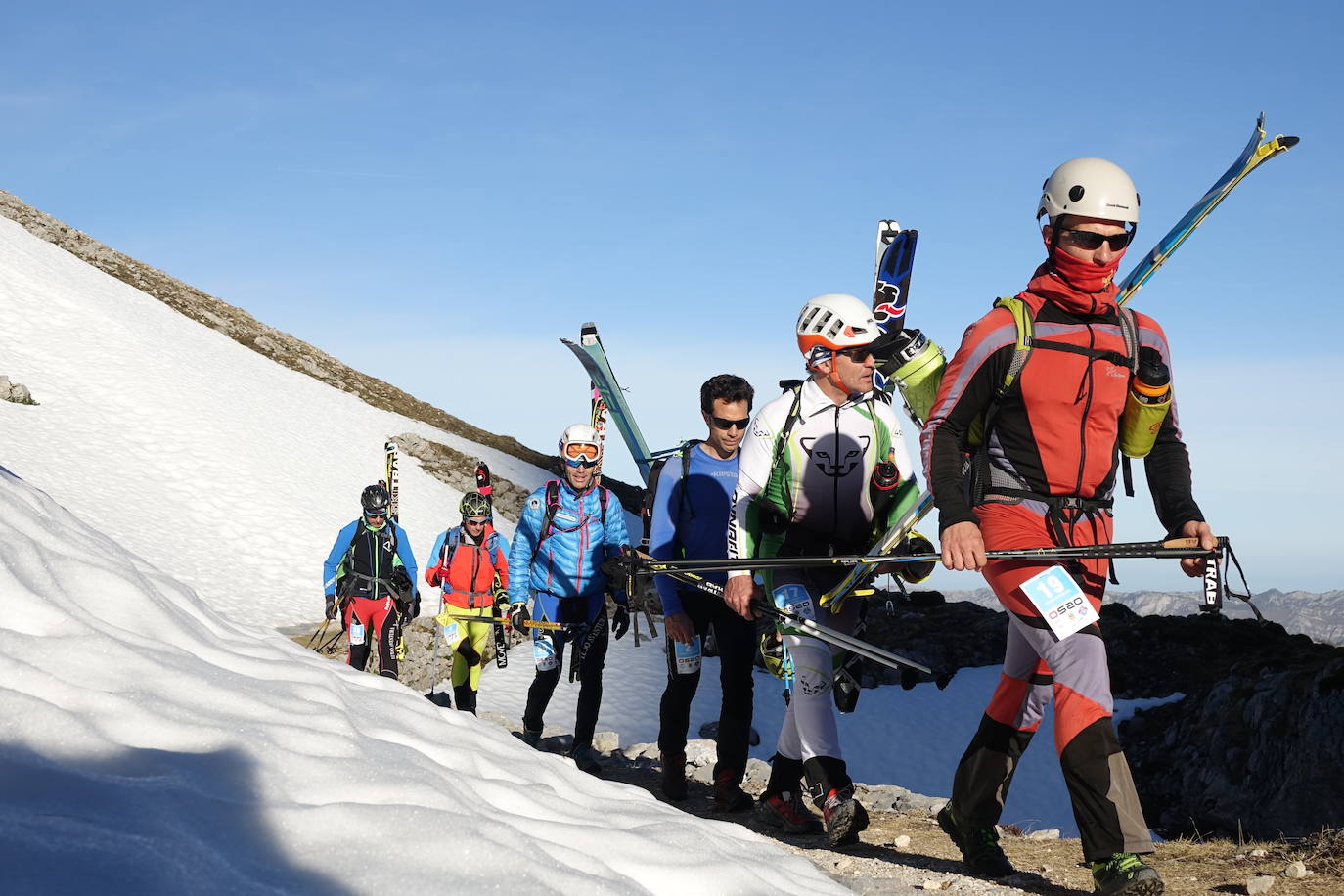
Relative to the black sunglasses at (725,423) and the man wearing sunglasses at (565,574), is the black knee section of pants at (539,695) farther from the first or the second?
the black sunglasses at (725,423)

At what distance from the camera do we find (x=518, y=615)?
1012 cm

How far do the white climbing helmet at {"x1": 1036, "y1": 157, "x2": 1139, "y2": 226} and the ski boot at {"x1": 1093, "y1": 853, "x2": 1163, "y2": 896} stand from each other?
2876 millimetres

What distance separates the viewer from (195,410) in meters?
34.8

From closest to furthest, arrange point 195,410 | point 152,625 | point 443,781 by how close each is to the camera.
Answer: point 443,781 < point 152,625 < point 195,410

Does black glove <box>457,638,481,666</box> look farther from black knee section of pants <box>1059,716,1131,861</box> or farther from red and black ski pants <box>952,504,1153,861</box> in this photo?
black knee section of pants <box>1059,716,1131,861</box>

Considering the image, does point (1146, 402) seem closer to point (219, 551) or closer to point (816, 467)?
point (816, 467)

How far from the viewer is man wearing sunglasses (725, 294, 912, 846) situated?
6922 mm

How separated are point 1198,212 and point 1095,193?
3.33 ft

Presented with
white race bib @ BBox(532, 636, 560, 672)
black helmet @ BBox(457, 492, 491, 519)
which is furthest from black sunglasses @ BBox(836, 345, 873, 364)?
black helmet @ BBox(457, 492, 491, 519)

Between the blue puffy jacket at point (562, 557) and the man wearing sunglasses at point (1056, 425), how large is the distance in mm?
5024

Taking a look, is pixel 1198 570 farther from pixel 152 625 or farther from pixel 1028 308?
pixel 152 625

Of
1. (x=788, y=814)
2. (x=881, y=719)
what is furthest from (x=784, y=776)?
(x=881, y=719)

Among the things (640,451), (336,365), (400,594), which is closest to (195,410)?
(336,365)

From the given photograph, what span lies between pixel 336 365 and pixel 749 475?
4636cm
